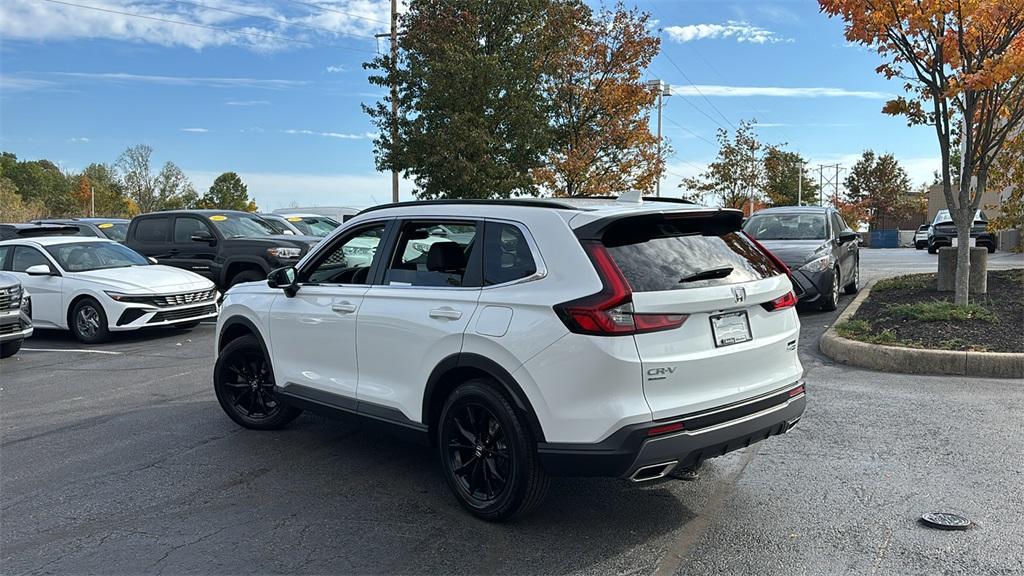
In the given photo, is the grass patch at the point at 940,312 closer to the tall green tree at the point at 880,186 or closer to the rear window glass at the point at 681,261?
the rear window glass at the point at 681,261

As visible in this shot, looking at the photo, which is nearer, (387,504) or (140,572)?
(140,572)

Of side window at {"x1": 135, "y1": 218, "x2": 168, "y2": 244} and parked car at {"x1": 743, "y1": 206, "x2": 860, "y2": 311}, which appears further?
side window at {"x1": 135, "y1": 218, "x2": 168, "y2": 244}

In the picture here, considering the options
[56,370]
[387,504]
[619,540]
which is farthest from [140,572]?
[56,370]

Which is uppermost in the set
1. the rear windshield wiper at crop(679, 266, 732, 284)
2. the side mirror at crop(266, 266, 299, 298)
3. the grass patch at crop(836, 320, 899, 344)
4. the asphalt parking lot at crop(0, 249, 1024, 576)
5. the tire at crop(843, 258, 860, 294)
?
the rear windshield wiper at crop(679, 266, 732, 284)

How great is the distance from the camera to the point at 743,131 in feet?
128

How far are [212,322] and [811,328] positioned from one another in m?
9.48

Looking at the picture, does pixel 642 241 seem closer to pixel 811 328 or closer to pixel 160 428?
pixel 160 428

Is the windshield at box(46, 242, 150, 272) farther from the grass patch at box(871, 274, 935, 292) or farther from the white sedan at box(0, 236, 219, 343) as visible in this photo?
the grass patch at box(871, 274, 935, 292)

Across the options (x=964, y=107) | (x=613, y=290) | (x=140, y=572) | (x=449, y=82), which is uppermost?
(x=449, y=82)

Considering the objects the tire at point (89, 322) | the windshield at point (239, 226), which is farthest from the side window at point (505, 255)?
the windshield at point (239, 226)

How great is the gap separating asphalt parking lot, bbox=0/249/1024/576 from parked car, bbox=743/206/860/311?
488 cm

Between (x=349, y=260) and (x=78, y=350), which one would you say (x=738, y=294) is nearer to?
(x=349, y=260)

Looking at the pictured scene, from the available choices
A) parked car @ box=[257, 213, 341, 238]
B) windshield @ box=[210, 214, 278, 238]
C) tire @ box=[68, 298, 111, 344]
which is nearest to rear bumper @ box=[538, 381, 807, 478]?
tire @ box=[68, 298, 111, 344]

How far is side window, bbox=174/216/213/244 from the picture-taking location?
1408 cm
